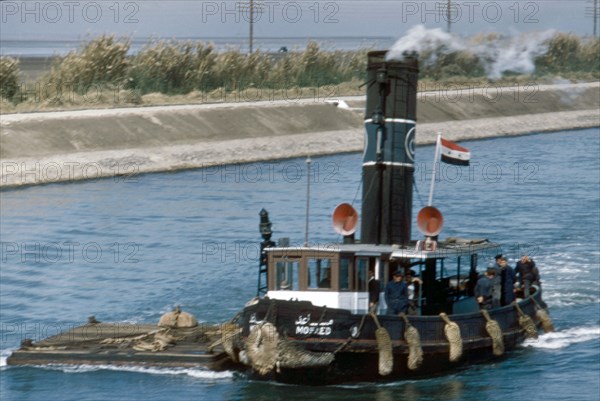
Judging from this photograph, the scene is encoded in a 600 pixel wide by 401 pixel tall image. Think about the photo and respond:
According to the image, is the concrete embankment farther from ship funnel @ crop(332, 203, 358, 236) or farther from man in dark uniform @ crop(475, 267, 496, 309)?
man in dark uniform @ crop(475, 267, 496, 309)

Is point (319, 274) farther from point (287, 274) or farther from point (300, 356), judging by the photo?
point (300, 356)

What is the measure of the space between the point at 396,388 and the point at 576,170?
129 ft

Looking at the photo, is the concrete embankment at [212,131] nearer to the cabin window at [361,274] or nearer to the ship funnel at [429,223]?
the ship funnel at [429,223]

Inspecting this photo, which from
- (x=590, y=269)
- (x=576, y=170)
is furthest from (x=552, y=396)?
(x=576, y=170)

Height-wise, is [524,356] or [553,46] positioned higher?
[553,46]

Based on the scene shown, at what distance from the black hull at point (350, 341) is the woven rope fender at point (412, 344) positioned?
0.32 feet

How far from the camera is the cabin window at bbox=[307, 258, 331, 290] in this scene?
2833cm

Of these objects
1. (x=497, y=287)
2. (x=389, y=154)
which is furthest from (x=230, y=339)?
(x=497, y=287)

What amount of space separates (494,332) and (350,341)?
3962 mm

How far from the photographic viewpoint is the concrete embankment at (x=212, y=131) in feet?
209

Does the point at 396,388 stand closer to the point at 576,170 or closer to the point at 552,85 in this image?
the point at 576,170

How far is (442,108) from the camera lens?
87.2m

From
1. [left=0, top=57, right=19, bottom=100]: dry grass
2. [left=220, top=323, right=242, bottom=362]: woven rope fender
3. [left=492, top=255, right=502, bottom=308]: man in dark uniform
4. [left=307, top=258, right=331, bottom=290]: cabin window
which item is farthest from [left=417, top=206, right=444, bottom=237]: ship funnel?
[left=0, top=57, right=19, bottom=100]: dry grass

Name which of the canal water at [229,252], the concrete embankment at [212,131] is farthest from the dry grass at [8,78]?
the canal water at [229,252]
